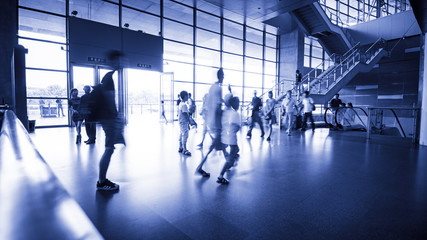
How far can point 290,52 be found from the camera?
1862 centimetres

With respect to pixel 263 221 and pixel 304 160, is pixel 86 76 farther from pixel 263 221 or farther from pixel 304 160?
pixel 263 221

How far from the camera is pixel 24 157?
831mm

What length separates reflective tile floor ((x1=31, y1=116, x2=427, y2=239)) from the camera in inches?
90.0

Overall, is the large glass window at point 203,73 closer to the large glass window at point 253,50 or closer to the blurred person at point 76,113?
the large glass window at point 253,50

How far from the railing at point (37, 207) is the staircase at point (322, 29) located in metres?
16.3

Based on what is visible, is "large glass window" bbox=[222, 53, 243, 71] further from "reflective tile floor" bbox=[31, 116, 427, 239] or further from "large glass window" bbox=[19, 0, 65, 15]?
"reflective tile floor" bbox=[31, 116, 427, 239]

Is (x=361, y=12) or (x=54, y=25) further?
(x=361, y=12)

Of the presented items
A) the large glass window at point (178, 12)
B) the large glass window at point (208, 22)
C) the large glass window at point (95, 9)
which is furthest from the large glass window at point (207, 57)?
the large glass window at point (95, 9)

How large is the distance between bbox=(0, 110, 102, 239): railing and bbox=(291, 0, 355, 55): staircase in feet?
53.6

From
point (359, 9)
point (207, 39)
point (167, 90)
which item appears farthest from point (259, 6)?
point (359, 9)

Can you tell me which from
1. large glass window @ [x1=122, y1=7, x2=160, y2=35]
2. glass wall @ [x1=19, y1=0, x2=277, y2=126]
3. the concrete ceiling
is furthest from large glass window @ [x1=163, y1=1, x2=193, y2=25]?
the concrete ceiling

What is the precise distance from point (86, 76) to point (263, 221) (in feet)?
37.9

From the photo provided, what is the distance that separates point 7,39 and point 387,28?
21352 mm

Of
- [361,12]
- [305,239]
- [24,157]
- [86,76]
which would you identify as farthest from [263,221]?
[361,12]
